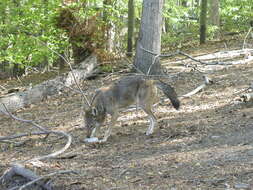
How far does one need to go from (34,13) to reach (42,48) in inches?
59.1

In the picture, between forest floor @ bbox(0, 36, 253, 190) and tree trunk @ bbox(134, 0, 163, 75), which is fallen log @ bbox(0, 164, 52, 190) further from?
tree trunk @ bbox(134, 0, 163, 75)

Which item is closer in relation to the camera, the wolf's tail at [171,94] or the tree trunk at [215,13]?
the wolf's tail at [171,94]

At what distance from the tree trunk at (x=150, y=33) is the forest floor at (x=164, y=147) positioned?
166 cm

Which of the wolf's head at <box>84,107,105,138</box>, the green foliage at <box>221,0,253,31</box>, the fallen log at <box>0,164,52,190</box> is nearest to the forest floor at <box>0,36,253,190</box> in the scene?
the fallen log at <box>0,164,52,190</box>

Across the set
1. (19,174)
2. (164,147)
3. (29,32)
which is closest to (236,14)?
(29,32)

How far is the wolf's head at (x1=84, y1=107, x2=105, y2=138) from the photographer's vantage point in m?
8.36

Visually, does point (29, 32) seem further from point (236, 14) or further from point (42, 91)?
point (236, 14)

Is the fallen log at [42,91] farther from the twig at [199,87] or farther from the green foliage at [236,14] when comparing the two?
the green foliage at [236,14]

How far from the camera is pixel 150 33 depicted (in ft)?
43.8

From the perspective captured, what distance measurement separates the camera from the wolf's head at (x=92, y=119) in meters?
8.36

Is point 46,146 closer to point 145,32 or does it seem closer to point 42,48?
point 145,32

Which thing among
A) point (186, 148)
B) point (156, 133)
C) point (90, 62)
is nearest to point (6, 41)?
point (90, 62)

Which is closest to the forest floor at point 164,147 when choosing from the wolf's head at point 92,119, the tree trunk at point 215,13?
the wolf's head at point 92,119

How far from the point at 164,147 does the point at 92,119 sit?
1.75 m
